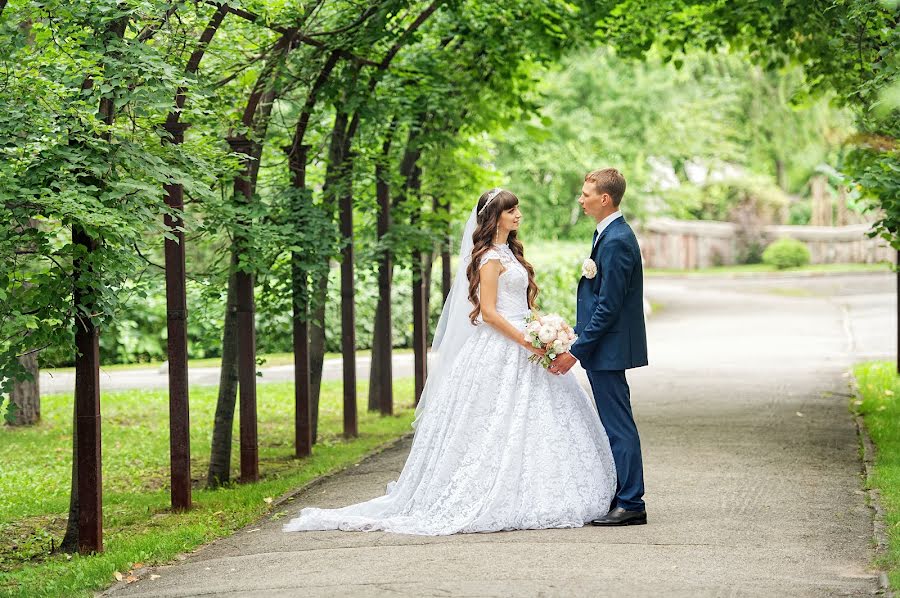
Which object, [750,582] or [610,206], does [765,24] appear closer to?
[610,206]

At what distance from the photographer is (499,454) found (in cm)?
782

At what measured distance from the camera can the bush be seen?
4488 centimetres

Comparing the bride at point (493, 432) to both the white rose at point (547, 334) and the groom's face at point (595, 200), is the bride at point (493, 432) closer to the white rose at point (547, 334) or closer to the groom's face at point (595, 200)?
the white rose at point (547, 334)

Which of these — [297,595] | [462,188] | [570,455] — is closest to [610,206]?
[570,455]

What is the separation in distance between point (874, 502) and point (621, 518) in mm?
1966

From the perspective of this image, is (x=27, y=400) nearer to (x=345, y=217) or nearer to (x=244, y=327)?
(x=345, y=217)

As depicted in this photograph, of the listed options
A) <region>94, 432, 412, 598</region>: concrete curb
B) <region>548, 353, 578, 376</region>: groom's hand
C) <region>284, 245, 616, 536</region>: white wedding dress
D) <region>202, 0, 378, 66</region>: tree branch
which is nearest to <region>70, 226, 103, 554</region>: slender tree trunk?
<region>94, 432, 412, 598</region>: concrete curb

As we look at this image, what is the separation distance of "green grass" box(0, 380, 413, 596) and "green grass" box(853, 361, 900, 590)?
412 centimetres

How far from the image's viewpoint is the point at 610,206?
25.2 feet

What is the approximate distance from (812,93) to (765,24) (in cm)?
91

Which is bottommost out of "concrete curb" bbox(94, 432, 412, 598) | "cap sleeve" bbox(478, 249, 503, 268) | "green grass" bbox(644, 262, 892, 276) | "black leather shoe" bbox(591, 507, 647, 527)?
"concrete curb" bbox(94, 432, 412, 598)

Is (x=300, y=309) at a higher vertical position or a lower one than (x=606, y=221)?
lower

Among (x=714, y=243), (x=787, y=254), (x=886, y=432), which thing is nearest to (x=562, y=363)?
(x=886, y=432)

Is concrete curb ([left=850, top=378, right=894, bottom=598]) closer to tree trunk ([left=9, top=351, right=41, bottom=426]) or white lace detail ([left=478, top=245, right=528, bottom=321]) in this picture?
white lace detail ([left=478, top=245, right=528, bottom=321])
